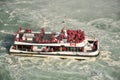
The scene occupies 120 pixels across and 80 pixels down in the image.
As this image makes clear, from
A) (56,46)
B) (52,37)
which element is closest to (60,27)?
(52,37)

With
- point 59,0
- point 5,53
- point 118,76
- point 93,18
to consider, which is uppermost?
point 59,0

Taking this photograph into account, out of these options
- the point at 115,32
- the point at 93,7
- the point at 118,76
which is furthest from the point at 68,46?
the point at 93,7

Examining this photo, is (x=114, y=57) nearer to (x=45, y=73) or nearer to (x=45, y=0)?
(x=45, y=73)

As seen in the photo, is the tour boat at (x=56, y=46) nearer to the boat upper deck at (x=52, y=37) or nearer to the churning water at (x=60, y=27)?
the boat upper deck at (x=52, y=37)

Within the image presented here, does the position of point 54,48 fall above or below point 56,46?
below

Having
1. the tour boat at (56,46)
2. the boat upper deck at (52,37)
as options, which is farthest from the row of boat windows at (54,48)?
the boat upper deck at (52,37)

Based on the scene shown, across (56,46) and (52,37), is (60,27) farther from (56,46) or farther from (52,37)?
(56,46)
